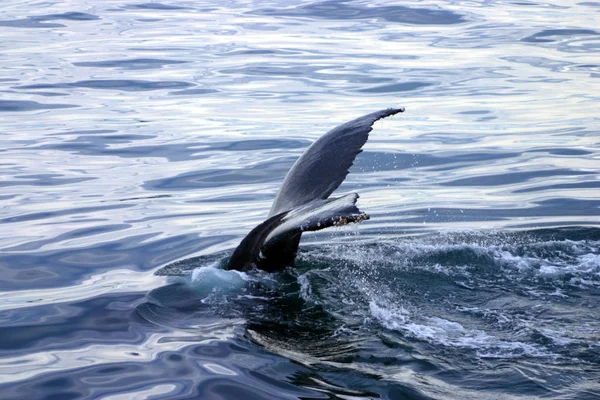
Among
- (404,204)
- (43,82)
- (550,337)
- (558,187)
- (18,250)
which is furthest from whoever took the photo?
(43,82)

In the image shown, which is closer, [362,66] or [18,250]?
[18,250]

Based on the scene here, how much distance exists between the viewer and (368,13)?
2614 centimetres

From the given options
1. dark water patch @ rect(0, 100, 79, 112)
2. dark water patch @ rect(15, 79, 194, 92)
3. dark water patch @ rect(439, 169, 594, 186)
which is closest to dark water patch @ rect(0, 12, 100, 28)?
dark water patch @ rect(15, 79, 194, 92)

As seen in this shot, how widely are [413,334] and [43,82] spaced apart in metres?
→ 12.6

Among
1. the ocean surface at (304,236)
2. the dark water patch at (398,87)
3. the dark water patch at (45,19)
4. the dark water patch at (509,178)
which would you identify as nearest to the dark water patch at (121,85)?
the ocean surface at (304,236)

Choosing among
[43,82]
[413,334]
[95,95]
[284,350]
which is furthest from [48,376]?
[43,82]

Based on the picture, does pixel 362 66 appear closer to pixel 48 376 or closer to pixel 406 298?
pixel 406 298

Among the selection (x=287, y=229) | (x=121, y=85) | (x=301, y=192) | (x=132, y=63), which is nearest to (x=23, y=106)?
(x=121, y=85)

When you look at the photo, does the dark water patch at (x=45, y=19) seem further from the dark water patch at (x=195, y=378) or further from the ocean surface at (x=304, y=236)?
the dark water patch at (x=195, y=378)

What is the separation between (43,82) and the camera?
1661 centimetres

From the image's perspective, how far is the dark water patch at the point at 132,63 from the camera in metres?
18.4

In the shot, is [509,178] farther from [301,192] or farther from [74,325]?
[74,325]

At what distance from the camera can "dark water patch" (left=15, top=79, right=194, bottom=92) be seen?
16234 millimetres

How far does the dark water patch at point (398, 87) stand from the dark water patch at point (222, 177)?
4704mm
